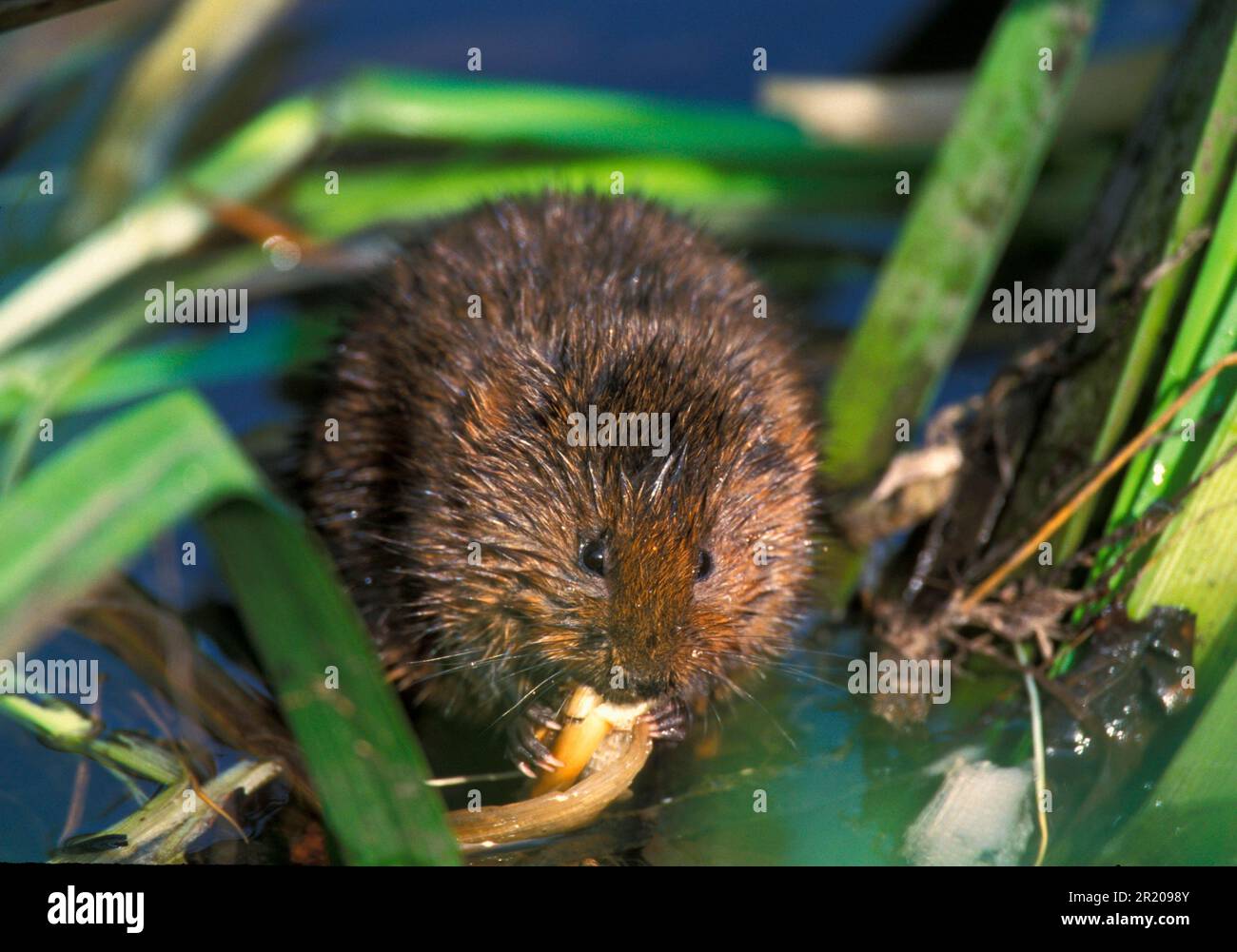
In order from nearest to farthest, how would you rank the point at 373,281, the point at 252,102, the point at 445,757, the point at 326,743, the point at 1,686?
the point at 326,743 → the point at 1,686 → the point at 445,757 → the point at 373,281 → the point at 252,102

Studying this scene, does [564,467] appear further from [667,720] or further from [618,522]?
[667,720]

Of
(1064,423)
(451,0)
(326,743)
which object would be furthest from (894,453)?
(451,0)

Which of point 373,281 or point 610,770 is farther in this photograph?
point 373,281

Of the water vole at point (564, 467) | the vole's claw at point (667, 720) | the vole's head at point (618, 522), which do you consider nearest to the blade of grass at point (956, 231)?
the water vole at point (564, 467)

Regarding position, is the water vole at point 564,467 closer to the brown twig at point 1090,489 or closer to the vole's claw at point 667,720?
the vole's claw at point 667,720

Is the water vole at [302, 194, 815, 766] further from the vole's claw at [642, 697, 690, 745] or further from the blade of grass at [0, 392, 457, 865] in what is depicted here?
the blade of grass at [0, 392, 457, 865]

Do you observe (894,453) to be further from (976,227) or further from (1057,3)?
(1057,3)

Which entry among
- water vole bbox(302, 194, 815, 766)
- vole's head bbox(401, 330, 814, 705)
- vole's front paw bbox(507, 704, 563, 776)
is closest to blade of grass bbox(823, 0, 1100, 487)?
water vole bbox(302, 194, 815, 766)

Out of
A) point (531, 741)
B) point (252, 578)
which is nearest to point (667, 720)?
point (531, 741)
